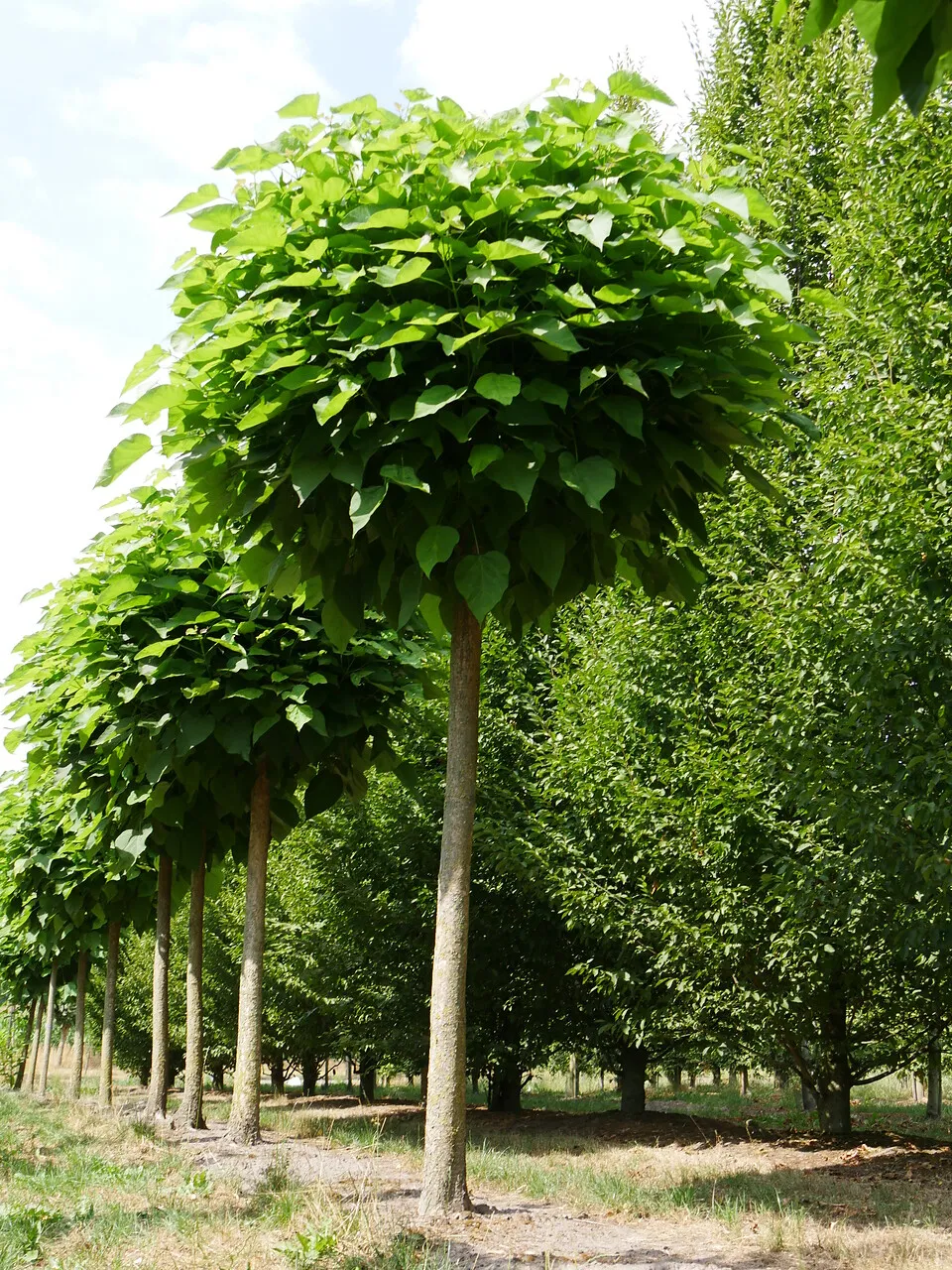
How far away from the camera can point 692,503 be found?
5480 millimetres

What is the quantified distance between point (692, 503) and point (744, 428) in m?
0.47

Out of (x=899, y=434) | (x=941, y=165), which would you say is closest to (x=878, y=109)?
(x=899, y=434)

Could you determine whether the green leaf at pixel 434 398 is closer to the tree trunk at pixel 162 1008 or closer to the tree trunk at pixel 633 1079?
the tree trunk at pixel 162 1008

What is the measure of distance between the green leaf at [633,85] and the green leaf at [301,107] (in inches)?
52.7

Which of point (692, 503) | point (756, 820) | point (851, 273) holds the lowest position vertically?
point (756, 820)

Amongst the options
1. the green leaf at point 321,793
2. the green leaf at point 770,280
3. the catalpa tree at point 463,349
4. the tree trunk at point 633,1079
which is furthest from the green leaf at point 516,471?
the tree trunk at point 633,1079

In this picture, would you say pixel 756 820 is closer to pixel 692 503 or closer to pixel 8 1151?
pixel 692 503

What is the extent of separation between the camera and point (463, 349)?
15.6 feet

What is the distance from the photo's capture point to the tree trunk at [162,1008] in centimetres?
1237

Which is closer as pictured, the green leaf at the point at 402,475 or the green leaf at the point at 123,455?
the green leaf at the point at 402,475

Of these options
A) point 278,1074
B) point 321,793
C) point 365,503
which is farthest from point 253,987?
point 278,1074

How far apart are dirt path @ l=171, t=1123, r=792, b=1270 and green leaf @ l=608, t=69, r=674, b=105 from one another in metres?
5.00

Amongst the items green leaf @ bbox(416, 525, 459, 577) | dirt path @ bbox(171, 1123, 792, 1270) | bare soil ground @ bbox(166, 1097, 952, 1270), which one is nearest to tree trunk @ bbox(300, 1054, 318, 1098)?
bare soil ground @ bbox(166, 1097, 952, 1270)

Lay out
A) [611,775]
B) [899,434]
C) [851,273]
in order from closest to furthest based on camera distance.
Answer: [899,434], [851,273], [611,775]
